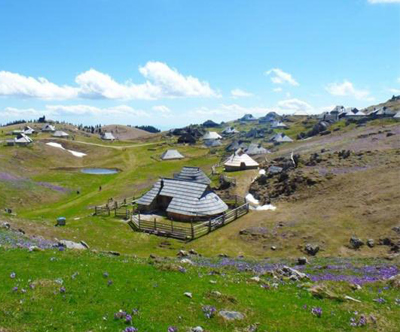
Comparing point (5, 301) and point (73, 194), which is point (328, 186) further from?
point (73, 194)

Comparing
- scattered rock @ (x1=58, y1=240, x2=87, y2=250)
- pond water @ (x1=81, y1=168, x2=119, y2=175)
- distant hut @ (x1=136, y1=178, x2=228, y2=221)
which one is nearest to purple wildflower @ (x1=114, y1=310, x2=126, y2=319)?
scattered rock @ (x1=58, y1=240, x2=87, y2=250)

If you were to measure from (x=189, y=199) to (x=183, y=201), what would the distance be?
86cm

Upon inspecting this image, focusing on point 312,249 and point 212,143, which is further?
point 212,143

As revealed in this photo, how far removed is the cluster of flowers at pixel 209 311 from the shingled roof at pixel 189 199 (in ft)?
103

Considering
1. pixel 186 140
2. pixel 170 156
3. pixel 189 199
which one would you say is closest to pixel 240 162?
pixel 189 199

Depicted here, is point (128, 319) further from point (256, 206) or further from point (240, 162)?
point (240, 162)

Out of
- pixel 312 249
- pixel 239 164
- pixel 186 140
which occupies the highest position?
pixel 186 140

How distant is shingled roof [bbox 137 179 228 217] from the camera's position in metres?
47.5

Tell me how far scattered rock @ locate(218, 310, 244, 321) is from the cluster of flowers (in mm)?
256

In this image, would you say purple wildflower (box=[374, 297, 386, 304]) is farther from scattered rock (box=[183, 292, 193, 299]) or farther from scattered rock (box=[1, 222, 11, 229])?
scattered rock (box=[1, 222, 11, 229])

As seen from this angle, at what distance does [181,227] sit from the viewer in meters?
42.6

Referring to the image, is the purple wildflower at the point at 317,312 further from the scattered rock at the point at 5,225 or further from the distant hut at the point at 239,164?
the distant hut at the point at 239,164

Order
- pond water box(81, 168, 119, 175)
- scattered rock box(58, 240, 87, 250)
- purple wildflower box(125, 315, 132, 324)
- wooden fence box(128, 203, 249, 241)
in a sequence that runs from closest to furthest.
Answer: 1. purple wildflower box(125, 315, 132, 324)
2. scattered rock box(58, 240, 87, 250)
3. wooden fence box(128, 203, 249, 241)
4. pond water box(81, 168, 119, 175)

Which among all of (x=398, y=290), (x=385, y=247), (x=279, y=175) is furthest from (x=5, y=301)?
(x=279, y=175)
